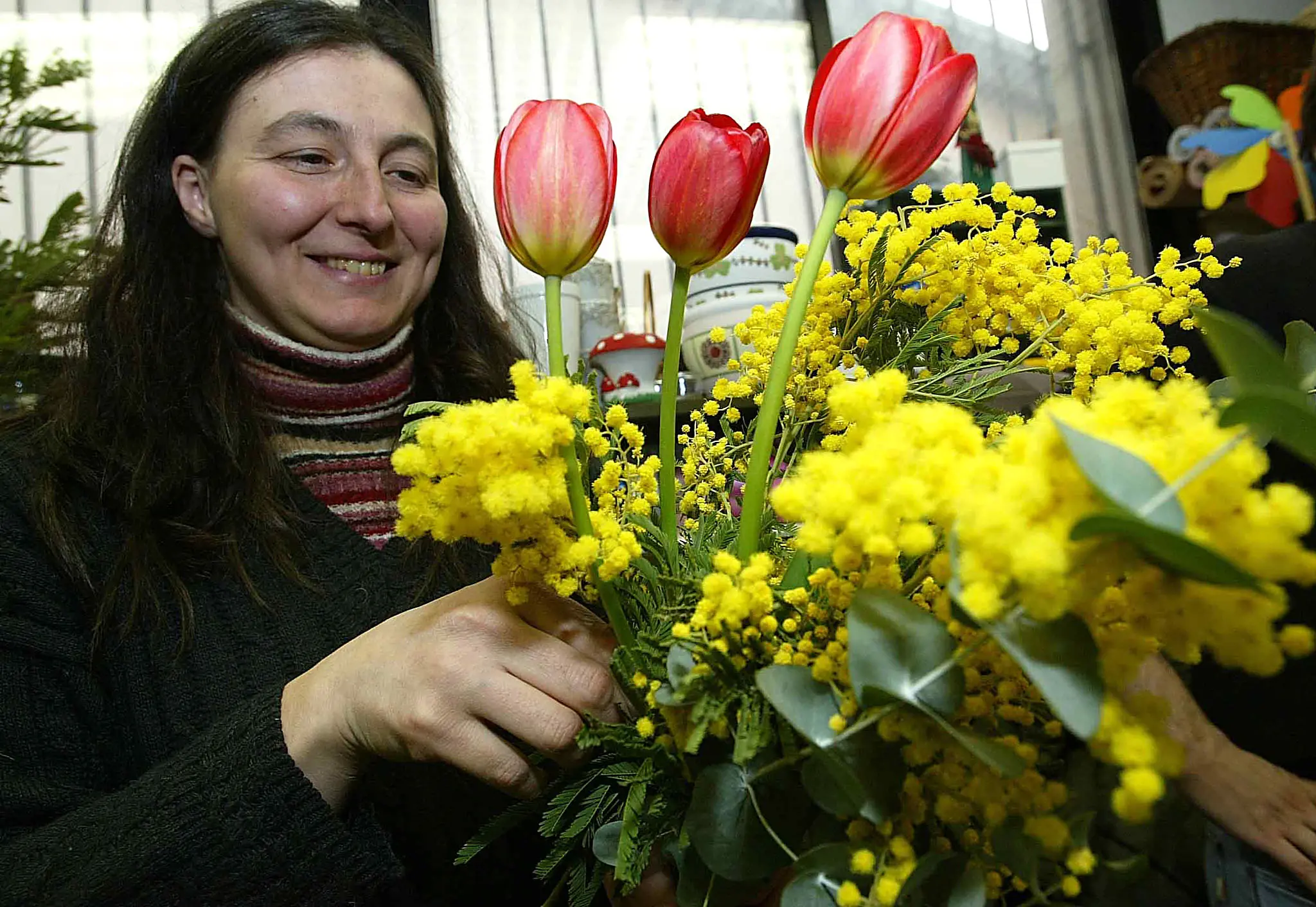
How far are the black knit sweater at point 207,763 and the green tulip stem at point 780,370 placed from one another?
0.98 ft

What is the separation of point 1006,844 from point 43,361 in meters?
1.09

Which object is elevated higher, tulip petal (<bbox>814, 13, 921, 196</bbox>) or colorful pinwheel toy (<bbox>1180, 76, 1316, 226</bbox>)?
colorful pinwheel toy (<bbox>1180, 76, 1316, 226</bbox>)

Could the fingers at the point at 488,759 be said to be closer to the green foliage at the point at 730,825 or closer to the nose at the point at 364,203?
the green foliage at the point at 730,825

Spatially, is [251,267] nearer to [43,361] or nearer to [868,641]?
[43,361]

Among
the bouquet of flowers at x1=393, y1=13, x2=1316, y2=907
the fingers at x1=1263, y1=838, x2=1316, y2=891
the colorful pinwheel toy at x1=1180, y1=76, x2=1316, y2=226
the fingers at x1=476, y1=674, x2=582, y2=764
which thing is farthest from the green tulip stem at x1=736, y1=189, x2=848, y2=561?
the colorful pinwheel toy at x1=1180, y1=76, x2=1316, y2=226

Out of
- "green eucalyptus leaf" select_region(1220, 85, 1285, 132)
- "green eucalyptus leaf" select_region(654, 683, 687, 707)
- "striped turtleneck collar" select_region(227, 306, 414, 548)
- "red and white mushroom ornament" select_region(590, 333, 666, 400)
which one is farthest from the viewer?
"green eucalyptus leaf" select_region(1220, 85, 1285, 132)

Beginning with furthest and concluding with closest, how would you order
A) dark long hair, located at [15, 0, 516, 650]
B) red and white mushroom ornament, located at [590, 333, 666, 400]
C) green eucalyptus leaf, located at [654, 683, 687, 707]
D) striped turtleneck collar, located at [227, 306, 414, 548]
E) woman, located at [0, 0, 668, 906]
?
red and white mushroom ornament, located at [590, 333, 666, 400]
striped turtleneck collar, located at [227, 306, 414, 548]
dark long hair, located at [15, 0, 516, 650]
woman, located at [0, 0, 668, 906]
green eucalyptus leaf, located at [654, 683, 687, 707]

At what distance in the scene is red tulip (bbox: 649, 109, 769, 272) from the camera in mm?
298

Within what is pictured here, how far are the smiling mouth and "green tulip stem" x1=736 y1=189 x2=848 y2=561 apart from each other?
0.60 meters

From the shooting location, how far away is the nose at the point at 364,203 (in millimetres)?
754

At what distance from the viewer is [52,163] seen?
108 cm

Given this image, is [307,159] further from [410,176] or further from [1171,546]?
[1171,546]

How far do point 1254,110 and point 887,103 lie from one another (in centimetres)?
171

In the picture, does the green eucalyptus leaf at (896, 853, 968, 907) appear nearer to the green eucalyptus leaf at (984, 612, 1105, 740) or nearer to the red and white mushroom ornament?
the green eucalyptus leaf at (984, 612, 1105, 740)
